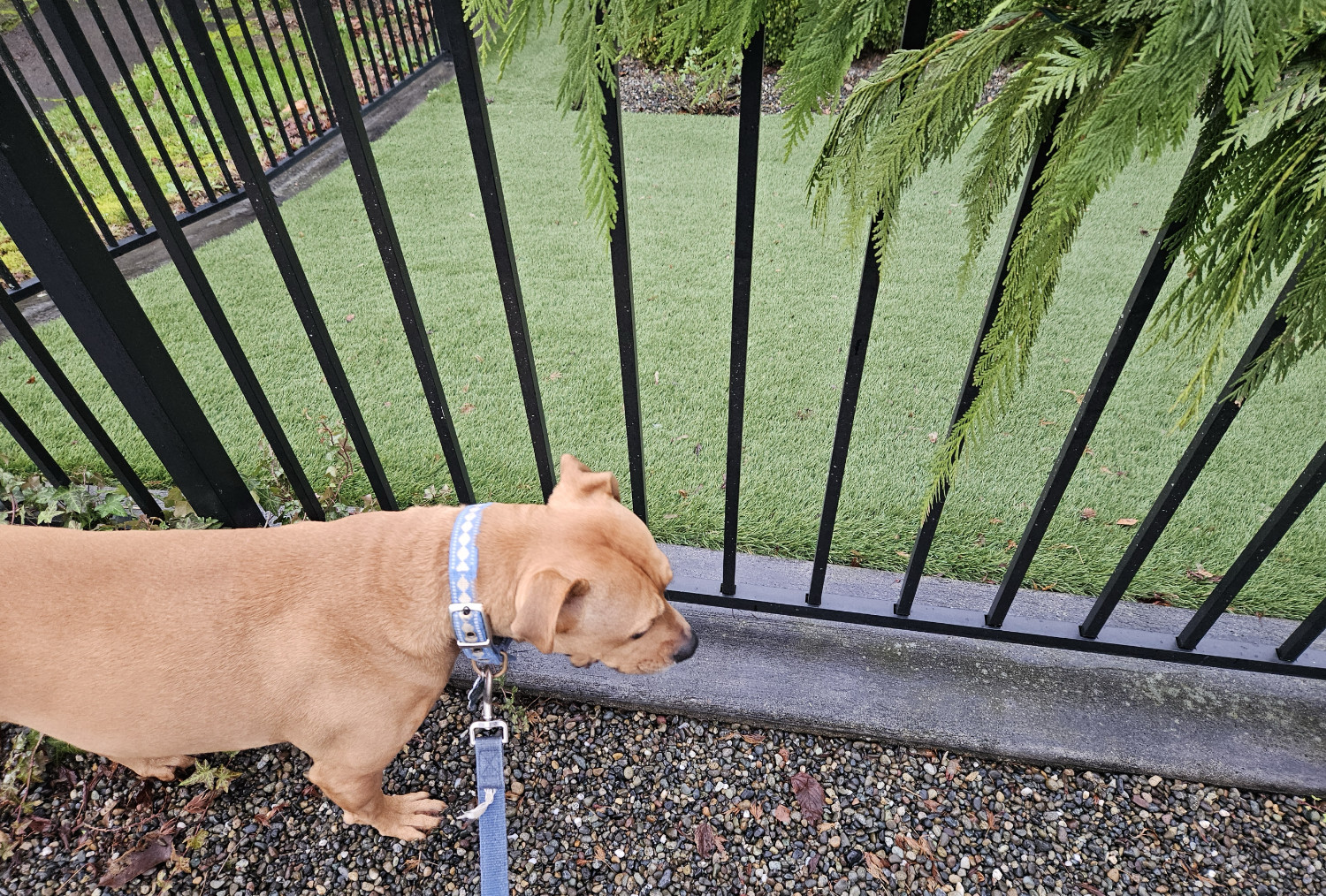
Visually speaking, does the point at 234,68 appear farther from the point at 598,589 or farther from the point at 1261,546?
the point at 1261,546

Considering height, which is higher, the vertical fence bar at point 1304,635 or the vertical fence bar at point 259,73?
the vertical fence bar at point 259,73

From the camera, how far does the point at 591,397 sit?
423 centimetres

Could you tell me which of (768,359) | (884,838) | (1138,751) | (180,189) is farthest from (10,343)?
(1138,751)

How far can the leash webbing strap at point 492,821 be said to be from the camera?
6.30 feet

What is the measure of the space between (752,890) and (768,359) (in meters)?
3.18

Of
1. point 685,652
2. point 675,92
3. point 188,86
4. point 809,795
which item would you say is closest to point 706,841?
point 809,795

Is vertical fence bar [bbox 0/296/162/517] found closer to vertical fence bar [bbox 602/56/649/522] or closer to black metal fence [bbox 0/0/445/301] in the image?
black metal fence [bbox 0/0/445/301]

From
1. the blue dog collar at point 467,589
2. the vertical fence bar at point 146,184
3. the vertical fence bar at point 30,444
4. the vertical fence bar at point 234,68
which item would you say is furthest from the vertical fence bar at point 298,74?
the blue dog collar at point 467,589

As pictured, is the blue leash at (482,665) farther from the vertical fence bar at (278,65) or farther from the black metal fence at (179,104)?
the vertical fence bar at (278,65)

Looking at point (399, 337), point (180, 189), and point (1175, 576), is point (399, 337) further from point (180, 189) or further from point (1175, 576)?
point (1175, 576)

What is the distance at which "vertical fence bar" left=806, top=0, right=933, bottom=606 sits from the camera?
4.37 ft

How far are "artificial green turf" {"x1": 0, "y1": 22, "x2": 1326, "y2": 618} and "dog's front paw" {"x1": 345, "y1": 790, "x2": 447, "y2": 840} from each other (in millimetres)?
1566

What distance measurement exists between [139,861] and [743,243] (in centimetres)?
277

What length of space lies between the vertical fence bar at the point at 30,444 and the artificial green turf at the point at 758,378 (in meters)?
0.91
